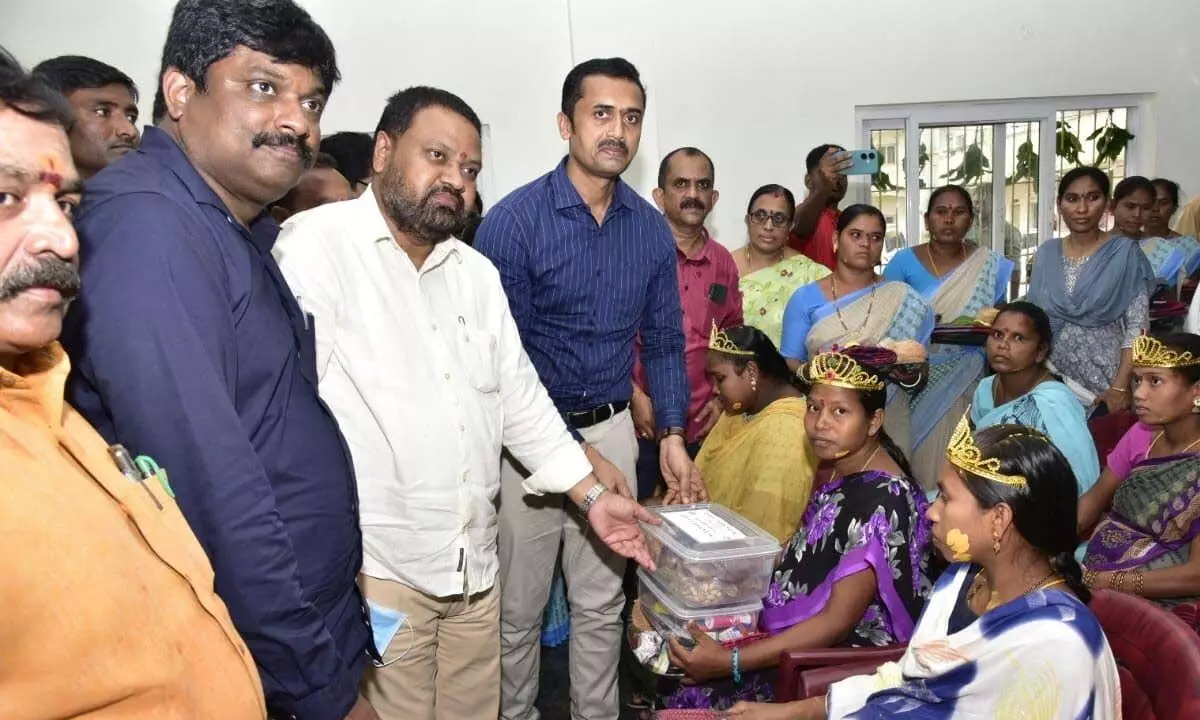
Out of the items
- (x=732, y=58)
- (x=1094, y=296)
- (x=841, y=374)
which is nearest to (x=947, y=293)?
(x=1094, y=296)

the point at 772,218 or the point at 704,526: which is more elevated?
the point at 772,218

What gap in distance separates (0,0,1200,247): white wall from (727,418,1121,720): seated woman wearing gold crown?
3765 millimetres

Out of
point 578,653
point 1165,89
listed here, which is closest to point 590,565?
point 578,653

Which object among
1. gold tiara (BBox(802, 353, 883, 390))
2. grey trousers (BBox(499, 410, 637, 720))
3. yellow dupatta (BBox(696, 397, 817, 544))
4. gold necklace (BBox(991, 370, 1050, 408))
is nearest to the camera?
gold tiara (BBox(802, 353, 883, 390))

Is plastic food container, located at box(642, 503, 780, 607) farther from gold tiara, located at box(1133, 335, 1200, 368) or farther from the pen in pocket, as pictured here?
gold tiara, located at box(1133, 335, 1200, 368)

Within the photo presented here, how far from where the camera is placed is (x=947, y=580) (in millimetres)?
1683

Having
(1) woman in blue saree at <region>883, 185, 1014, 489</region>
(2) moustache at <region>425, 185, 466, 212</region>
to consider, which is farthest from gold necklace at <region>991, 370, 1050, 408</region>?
(2) moustache at <region>425, 185, 466, 212</region>

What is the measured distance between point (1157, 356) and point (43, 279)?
9.56 feet

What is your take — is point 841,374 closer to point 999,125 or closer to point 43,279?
point 43,279

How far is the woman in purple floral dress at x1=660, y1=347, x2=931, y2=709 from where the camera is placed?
1858mm

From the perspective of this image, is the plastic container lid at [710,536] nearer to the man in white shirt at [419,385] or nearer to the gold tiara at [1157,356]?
the man in white shirt at [419,385]

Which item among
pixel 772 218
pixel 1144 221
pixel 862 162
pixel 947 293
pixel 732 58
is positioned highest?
pixel 732 58

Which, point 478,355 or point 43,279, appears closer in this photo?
point 43,279

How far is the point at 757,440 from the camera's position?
2.57 metres
